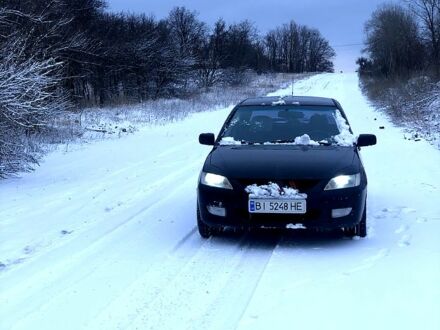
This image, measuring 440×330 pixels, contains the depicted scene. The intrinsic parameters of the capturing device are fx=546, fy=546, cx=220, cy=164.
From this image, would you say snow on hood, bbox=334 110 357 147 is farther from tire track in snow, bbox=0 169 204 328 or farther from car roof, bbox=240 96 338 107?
tire track in snow, bbox=0 169 204 328

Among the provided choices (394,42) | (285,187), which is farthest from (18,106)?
(394,42)

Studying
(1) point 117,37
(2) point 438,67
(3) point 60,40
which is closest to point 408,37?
(2) point 438,67

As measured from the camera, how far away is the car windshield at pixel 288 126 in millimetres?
6551

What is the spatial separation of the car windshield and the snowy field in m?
1.11

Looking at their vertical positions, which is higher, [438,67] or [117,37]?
[117,37]

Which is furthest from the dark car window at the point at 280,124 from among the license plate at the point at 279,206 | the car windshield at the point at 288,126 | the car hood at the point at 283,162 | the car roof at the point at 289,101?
the license plate at the point at 279,206

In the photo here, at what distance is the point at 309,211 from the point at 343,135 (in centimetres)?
166

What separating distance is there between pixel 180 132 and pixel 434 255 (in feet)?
46.1

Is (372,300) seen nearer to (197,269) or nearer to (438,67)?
(197,269)

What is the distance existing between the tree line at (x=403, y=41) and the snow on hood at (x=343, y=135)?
72.0ft

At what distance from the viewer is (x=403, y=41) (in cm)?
4650

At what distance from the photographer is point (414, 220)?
6.49m

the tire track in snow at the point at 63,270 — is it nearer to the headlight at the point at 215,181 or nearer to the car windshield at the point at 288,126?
the headlight at the point at 215,181

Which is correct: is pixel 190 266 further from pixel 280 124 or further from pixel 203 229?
pixel 280 124
